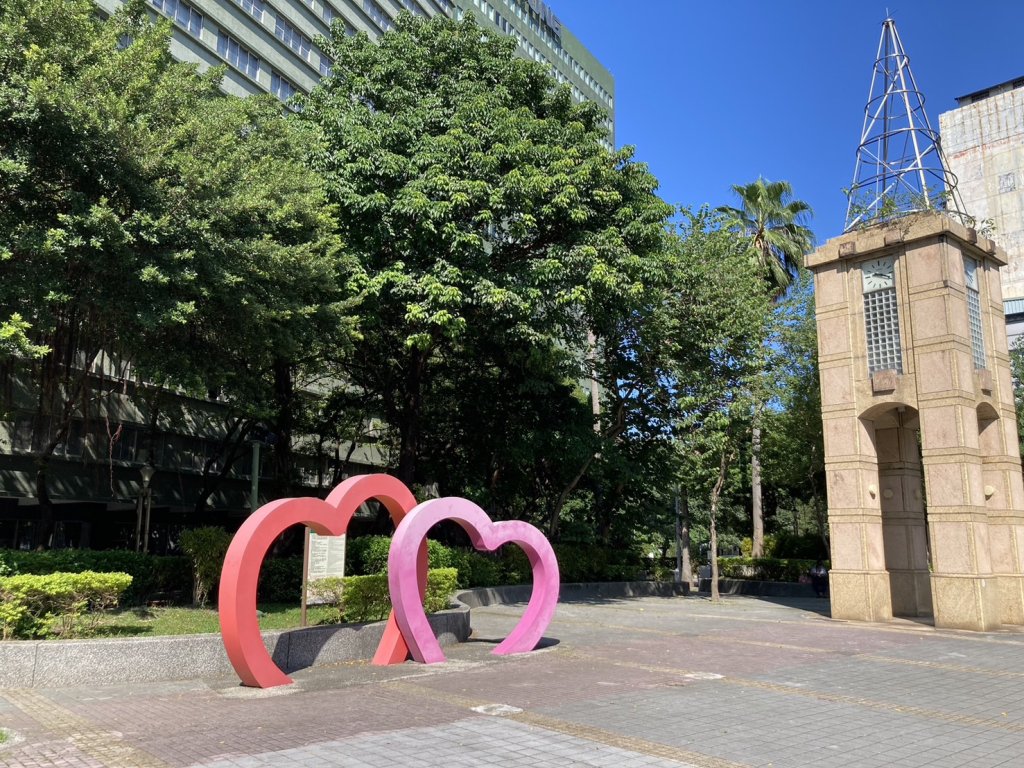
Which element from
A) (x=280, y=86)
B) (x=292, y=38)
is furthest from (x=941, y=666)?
(x=292, y=38)

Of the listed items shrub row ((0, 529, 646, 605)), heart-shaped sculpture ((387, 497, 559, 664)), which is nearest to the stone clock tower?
heart-shaped sculpture ((387, 497, 559, 664))

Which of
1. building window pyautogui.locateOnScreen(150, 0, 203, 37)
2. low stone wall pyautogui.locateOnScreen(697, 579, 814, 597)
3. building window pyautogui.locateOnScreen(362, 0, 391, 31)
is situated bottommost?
low stone wall pyautogui.locateOnScreen(697, 579, 814, 597)

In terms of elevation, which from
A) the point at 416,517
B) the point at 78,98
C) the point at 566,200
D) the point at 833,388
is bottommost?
the point at 416,517

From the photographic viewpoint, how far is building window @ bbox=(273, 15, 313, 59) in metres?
44.5

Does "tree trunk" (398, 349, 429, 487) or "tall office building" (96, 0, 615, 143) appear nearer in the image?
"tree trunk" (398, 349, 429, 487)

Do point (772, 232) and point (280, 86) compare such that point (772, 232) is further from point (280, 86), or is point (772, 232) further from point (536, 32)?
point (536, 32)

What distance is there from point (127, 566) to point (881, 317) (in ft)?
59.4

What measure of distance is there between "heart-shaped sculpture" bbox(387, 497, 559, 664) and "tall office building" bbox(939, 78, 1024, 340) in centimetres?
6573

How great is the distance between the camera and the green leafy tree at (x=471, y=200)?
18625 millimetres

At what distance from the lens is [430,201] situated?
58.9ft

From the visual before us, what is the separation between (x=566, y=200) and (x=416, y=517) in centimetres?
1038

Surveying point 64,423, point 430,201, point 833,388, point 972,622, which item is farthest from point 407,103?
point 972,622

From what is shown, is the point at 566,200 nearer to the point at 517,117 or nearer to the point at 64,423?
the point at 517,117

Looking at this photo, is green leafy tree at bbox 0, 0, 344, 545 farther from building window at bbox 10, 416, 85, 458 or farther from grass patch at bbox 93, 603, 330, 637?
building window at bbox 10, 416, 85, 458
